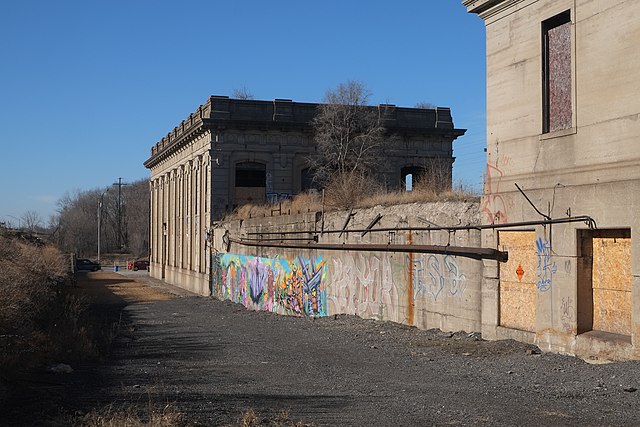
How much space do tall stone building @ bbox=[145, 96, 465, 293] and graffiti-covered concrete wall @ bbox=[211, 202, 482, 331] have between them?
34.0ft

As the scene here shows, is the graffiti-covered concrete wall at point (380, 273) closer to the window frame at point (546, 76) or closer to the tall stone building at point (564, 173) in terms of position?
the tall stone building at point (564, 173)

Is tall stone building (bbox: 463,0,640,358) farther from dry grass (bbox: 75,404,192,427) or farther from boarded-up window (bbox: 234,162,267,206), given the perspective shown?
boarded-up window (bbox: 234,162,267,206)

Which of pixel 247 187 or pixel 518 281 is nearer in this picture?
pixel 518 281

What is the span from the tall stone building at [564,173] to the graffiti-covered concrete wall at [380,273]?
948 millimetres

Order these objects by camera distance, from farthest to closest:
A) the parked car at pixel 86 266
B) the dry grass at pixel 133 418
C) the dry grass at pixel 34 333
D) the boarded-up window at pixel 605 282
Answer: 1. the parked car at pixel 86 266
2. the dry grass at pixel 34 333
3. the boarded-up window at pixel 605 282
4. the dry grass at pixel 133 418

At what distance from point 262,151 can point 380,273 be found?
75.7ft

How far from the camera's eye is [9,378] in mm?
10562

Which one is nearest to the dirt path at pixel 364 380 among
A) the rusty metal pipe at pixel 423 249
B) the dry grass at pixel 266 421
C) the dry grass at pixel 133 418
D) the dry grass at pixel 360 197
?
the dry grass at pixel 266 421

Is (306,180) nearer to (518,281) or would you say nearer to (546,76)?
(518,281)

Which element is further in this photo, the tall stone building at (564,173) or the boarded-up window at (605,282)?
the boarded-up window at (605,282)

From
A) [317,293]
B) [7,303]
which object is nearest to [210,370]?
[7,303]

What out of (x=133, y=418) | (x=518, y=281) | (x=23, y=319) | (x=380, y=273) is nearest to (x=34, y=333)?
(x=23, y=319)

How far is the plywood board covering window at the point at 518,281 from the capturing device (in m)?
13.2

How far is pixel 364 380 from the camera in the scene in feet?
35.2
